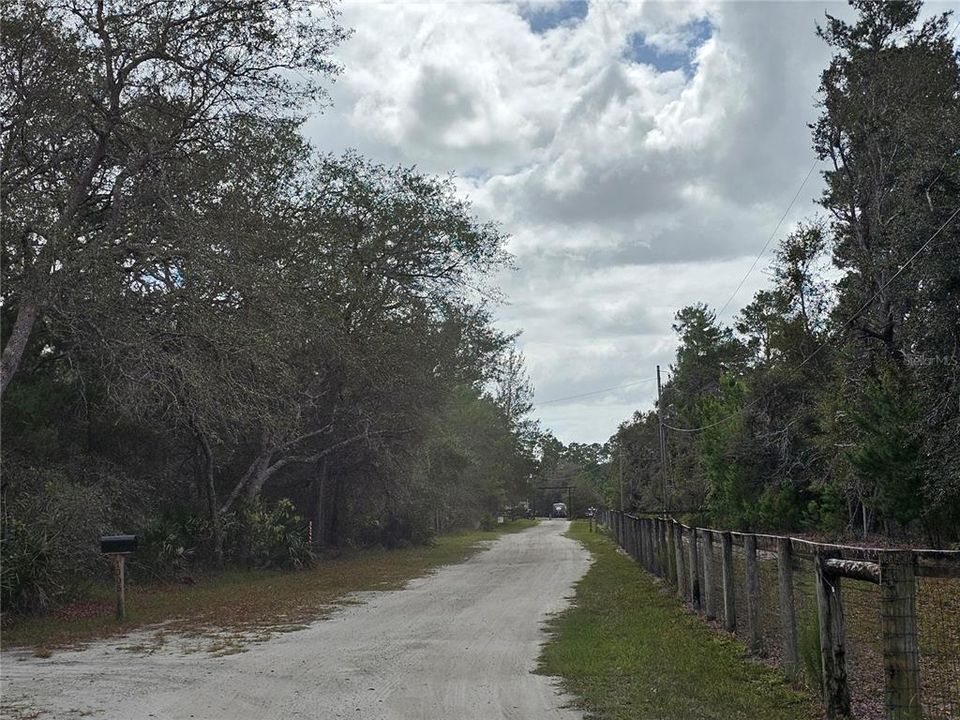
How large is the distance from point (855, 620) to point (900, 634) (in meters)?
3.25

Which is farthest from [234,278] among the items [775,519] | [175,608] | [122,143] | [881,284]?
[775,519]

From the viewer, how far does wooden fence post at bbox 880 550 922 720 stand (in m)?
5.17

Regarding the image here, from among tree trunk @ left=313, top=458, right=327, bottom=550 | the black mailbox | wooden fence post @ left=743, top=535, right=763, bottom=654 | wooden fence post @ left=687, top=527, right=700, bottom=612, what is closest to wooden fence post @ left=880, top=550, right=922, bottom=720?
wooden fence post @ left=743, top=535, right=763, bottom=654

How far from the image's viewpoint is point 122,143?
15.3 m

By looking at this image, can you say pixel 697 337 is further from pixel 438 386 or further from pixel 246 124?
pixel 246 124

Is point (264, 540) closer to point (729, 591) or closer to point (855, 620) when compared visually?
point (729, 591)

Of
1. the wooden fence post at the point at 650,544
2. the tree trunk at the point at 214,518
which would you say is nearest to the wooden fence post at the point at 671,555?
the wooden fence post at the point at 650,544

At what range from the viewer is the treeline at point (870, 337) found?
19609mm

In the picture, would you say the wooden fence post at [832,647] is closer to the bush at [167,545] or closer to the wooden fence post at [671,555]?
the wooden fence post at [671,555]

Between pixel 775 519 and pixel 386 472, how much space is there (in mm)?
14272

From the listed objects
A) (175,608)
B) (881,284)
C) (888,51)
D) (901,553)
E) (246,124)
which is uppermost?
(888,51)

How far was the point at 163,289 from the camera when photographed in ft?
48.2

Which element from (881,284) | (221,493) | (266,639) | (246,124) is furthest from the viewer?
(221,493)

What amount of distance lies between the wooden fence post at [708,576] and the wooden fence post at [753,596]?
2.29 meters
